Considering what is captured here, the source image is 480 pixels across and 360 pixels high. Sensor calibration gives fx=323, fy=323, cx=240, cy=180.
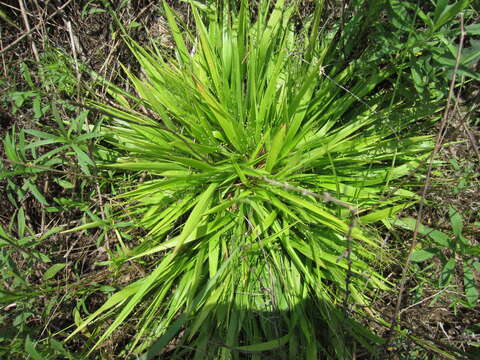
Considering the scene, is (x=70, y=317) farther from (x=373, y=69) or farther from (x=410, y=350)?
(x=373, y=69)

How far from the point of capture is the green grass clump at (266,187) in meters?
1.24

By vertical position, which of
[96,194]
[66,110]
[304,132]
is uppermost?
[66,110]

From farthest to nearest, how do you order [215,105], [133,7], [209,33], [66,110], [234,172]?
[133,7] < [66,110] < [209,33] < [234,172] < [215,105]

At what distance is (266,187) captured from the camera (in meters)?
Result: 1.31

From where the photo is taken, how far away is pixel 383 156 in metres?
1.32

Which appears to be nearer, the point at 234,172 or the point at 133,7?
the point at 234,172

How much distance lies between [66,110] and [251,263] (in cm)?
118

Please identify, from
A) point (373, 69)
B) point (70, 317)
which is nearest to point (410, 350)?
point (373, 69)

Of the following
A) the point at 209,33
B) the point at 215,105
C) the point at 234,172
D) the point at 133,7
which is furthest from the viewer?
the point at 133,7

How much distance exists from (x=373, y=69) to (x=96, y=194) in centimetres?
137

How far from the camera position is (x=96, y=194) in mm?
1578

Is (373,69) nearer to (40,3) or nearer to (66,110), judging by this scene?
(66,110)

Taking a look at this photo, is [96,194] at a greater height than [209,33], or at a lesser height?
lesser

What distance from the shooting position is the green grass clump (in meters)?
1.24
